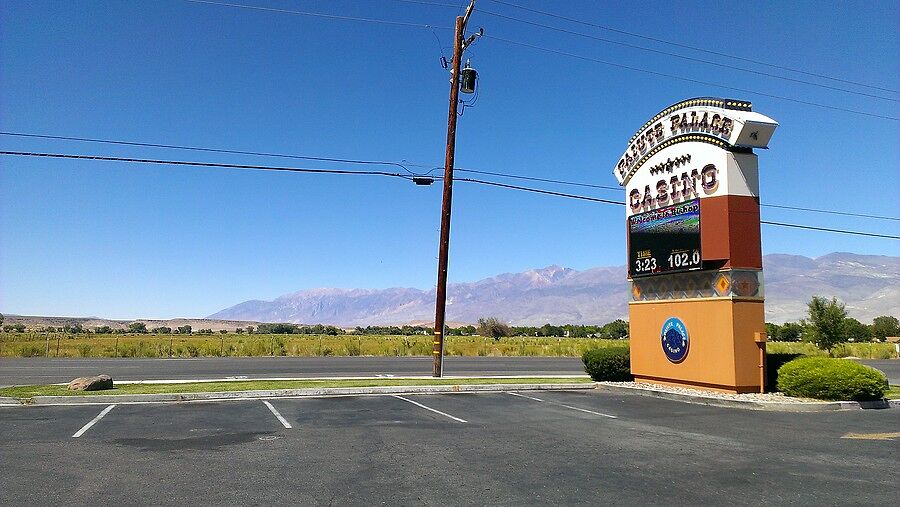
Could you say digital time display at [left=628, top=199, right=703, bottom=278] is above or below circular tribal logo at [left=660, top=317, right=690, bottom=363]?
above

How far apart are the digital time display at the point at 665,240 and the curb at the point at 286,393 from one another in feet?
13.3

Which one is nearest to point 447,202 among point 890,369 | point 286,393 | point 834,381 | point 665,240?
point 665,240

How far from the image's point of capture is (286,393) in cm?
1677

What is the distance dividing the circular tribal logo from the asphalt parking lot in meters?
4.01

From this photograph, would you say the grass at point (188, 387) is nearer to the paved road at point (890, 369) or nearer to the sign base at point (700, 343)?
the sign base at point (700, 343)

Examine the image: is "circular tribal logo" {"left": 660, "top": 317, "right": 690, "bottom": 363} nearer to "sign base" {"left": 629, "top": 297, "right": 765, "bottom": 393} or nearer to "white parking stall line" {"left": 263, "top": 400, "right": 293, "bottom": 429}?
"sign base" {"left": 629, "top": 297, "right": 765, "bottom": 393}

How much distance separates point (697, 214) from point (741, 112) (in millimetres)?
2897

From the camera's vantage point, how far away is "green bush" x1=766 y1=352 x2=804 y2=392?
57.2ft

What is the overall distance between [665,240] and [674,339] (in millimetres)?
2877

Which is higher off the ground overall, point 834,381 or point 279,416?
point 834,381

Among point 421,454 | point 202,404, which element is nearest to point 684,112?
point 421,454

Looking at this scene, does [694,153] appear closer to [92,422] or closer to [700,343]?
[700,343]

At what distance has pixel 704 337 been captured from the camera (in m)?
17.8

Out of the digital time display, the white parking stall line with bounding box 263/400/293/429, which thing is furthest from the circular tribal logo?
the white parking stall line with bounding box 263/400/293/429
